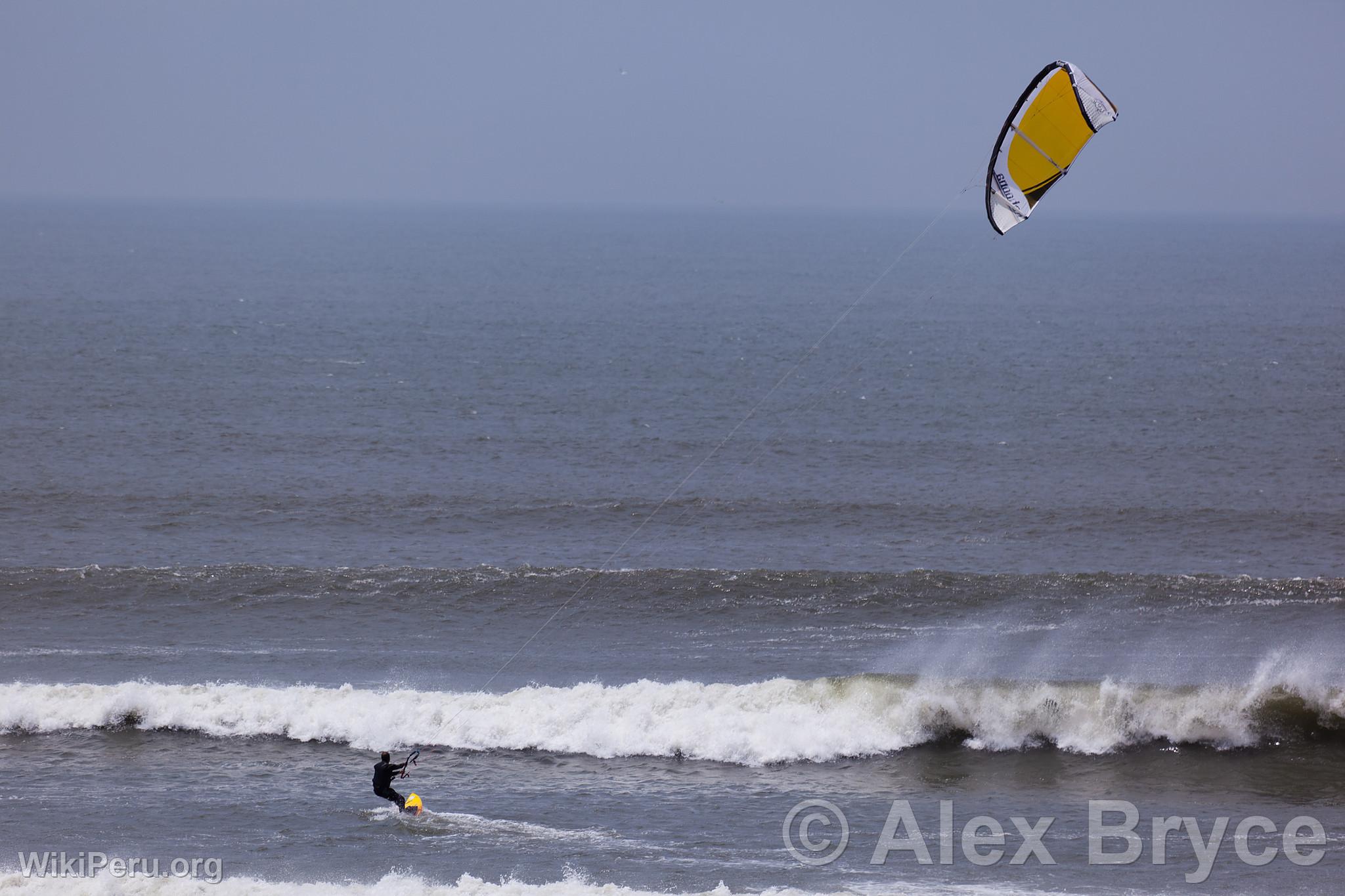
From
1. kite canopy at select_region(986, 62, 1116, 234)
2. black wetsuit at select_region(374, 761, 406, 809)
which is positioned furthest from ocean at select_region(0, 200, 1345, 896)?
kite canopy at select_region(986, 62, 1116, 234)

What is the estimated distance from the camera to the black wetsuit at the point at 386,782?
17.6 meters

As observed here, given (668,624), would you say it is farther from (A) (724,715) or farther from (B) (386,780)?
(B) (386,780)

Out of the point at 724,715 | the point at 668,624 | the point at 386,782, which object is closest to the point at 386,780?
the point at 386,782

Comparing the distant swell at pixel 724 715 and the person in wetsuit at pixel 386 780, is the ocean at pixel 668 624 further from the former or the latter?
the person in wetsuit at pixel 386 780

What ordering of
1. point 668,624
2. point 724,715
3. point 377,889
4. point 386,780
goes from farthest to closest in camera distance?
point 668,624
point 724,715
point 386,780
point 377,889

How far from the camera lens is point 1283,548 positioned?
3178 centimetres

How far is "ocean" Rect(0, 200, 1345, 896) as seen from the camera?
681 inches

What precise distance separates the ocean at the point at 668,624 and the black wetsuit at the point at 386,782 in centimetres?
31

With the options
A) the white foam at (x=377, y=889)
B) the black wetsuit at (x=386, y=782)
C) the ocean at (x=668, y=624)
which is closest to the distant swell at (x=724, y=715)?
the ocean at (x=668, y=624)

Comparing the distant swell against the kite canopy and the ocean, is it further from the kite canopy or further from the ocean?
the kite canopy

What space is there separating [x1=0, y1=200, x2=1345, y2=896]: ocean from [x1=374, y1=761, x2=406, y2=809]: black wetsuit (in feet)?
1.02

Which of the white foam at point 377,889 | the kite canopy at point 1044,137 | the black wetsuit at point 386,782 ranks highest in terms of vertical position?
the kite canopy at point 1044,137

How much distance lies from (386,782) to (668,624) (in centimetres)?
981

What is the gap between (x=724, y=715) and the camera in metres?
21.0
